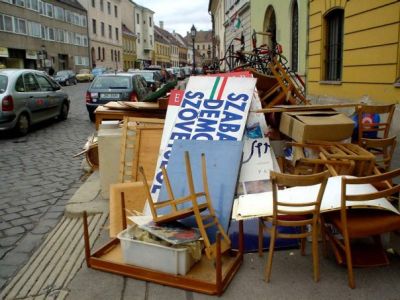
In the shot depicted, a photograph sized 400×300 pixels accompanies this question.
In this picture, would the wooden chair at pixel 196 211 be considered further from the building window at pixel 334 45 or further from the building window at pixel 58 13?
the building window at pixel 58 13

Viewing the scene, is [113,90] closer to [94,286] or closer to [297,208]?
[94,286]

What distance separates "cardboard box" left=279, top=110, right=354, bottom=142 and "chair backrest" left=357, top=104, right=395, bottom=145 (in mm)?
638

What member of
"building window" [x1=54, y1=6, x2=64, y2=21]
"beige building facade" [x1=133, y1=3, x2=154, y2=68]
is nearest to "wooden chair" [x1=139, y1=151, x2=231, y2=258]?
"building window" [x1=54, y1=6, x2=64, y2=21]

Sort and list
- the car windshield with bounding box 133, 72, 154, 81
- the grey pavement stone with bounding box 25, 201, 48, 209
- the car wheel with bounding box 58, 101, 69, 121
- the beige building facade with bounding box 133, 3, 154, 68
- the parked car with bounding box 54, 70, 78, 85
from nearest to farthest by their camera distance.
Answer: the grey pavement stone with bounding box 25, 201, 48, 209
the car wheel with bounding box 58, 101, 69, 121
the car windshield with bounding box 133, 72, 154, 81
the parked car with bounding box 54, 70, 78, 85
the beige building facade with bounding box 133, 3, 154, 68

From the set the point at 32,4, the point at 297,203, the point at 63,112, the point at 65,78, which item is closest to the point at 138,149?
the point at 297,203

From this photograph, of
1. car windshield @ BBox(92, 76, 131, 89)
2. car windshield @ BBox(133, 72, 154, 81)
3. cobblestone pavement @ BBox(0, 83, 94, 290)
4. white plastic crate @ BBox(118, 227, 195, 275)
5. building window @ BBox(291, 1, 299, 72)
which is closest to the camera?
white plastic crate @ BBox(118, 227, 195, 275)

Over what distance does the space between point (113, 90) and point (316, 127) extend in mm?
9359

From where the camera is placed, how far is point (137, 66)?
3061 inches

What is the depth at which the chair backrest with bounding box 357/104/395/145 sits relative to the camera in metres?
5.75

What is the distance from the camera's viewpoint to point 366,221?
11.5 ft

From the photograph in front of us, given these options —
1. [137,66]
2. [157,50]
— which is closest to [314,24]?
[137,66]

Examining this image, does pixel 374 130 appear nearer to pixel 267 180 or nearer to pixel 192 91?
pixel 267 180

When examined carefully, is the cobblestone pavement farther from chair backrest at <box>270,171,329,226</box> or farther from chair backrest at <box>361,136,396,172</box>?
chair backrest at <box>361,136,396,172</box>

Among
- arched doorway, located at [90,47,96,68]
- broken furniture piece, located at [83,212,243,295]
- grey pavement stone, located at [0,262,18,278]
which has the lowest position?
grey pavement stone, located at [0,262,18,278]
